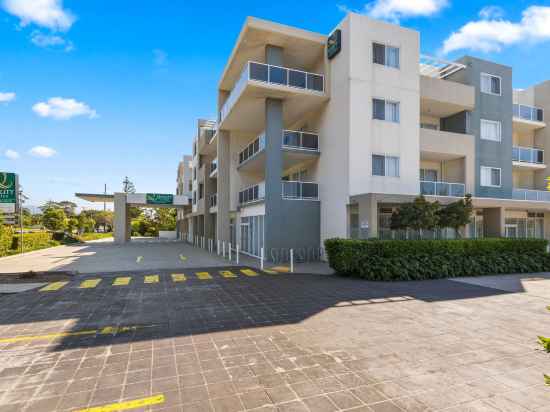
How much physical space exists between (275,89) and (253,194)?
6561 millimetres

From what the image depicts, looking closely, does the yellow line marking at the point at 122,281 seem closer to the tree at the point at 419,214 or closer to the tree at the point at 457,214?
the tree at the point at 419,214

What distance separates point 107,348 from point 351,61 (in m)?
16.2

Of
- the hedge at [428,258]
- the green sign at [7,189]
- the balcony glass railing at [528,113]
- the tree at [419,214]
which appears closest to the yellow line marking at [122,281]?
the hedge at [428,258]

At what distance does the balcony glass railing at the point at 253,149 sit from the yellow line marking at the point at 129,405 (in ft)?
50.1

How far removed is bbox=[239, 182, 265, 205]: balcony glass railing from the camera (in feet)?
59.7

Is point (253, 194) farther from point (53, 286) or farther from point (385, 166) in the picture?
point (53, 286)

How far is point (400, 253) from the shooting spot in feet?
41.3

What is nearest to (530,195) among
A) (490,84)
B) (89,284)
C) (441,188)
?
(441,188)

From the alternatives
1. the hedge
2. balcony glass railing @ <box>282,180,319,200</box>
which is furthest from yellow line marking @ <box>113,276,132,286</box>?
balcony glass railing @ <box>282,180,319,200</box>

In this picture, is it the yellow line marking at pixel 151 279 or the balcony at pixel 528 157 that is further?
the balcony at pixel 528 157

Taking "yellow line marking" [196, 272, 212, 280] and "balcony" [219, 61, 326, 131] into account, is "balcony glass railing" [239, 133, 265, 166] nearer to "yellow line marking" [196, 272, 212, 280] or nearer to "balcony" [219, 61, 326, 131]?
"balcony" [219, 61, 326, 131]

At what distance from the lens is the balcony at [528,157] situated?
70.5 ft

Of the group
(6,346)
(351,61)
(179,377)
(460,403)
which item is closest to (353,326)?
(460,403)

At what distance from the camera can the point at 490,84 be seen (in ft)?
65.5
